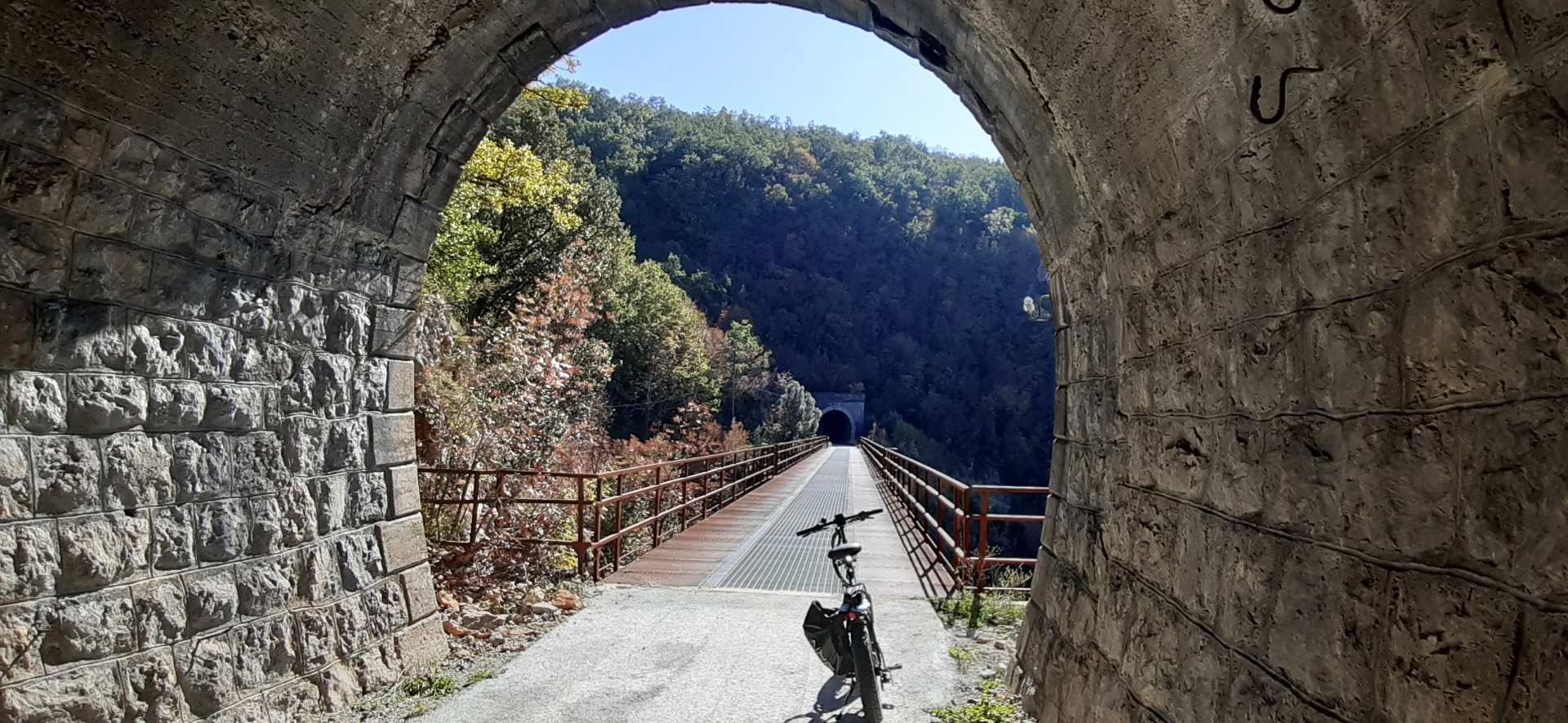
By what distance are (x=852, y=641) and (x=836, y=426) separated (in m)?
69.4

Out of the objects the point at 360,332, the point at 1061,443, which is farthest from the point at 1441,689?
the point at 360,332

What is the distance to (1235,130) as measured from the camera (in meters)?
2.02

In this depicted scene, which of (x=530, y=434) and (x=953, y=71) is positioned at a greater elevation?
(x=953, y=71)

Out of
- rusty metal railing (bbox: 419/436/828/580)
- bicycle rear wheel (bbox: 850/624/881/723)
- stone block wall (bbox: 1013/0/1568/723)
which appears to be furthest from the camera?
rusty metal railing (bbox: 419/436/828/580)

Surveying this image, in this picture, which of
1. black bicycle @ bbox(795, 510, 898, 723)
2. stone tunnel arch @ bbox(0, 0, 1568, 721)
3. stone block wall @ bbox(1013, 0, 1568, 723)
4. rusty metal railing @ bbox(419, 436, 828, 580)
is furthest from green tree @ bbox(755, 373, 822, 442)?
stone block wall @ bbox(1013, 0, 1568, 723)

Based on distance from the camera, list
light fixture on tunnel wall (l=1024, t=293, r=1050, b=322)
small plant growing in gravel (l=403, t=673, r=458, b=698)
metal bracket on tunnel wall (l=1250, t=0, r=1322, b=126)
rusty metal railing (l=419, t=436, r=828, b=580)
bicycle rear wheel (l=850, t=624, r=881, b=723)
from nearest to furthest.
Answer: metal bracket on tunnel wall (l=1250, t=0, r=1322, b=126) < bicycle rear wheel (l=850, t=624, r=881, b=723) < small plant growing in gravel (l=403, t=673, r=458, b=698) < light fixture on tunnel wall (l=1024, t=293, r=1050, b=322) < rusty metal railing (l=419, t=436, r=828, b=580)

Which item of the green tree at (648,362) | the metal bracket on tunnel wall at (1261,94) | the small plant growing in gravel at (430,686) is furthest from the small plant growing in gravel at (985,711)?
the green tree at (648,362)

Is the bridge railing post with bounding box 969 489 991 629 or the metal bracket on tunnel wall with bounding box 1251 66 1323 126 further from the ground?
the metal bracket on tunnel wall with bounding box 1251 66 1323 126

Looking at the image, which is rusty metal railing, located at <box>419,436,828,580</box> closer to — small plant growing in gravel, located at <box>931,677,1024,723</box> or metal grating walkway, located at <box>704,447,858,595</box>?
metal grating walkway, located at <box>704,447,858,595</box>

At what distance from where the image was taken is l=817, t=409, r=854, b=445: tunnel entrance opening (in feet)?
235

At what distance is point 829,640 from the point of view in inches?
182

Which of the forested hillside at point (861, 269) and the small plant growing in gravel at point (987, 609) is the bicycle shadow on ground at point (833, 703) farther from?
the forested hillside at point (861, 269)

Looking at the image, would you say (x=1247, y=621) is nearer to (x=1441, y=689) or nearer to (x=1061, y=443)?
(x=1441, y=689)

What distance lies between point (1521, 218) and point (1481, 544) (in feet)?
1.70
